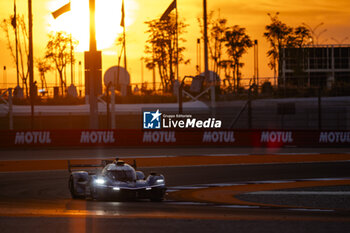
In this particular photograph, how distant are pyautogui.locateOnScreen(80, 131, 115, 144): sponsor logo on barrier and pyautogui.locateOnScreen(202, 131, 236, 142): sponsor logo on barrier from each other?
15.7 ft

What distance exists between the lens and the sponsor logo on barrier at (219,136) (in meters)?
32.1

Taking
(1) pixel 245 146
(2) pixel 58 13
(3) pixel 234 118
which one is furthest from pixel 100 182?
(3) pixel 234 118

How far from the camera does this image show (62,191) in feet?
56.9

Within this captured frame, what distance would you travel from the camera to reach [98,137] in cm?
3177

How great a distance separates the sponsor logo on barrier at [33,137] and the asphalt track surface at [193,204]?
48.2 inches

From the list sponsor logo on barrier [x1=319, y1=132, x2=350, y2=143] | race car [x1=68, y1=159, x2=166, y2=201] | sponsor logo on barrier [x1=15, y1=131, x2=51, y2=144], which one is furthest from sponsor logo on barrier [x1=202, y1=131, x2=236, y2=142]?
race car [x1=68, y1=159, x2=166, y2=201]

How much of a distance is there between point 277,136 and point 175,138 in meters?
5.21

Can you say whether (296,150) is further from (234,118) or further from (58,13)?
(58,13)

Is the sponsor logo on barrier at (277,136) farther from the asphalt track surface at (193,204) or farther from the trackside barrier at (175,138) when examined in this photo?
the asphalt track surface at (193,204)

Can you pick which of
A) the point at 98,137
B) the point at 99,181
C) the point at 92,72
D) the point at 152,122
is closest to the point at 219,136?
the point at 152,122

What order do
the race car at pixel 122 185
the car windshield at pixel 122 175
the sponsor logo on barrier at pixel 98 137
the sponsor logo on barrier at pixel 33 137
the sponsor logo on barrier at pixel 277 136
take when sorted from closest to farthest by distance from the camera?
the race car at pixel 122 185 → the car windshield at pixel 122 175 → the sponsor logo on barrier at pixel 33 137 → the sponsor logo on barrier at pixel 98 137 → the sponsor logo on barrier at pixel 277 136

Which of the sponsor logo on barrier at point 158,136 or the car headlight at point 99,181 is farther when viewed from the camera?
the sponsor logo on barrier at point 158,136

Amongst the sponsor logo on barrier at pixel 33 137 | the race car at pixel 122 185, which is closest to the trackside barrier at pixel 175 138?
the sponsor logo on barrier at pixel 33 137

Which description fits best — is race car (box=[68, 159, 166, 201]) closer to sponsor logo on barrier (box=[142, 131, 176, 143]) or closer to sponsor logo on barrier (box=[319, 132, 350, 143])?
sponsor logo on barrier (box=[142, 131, 176, 143])
